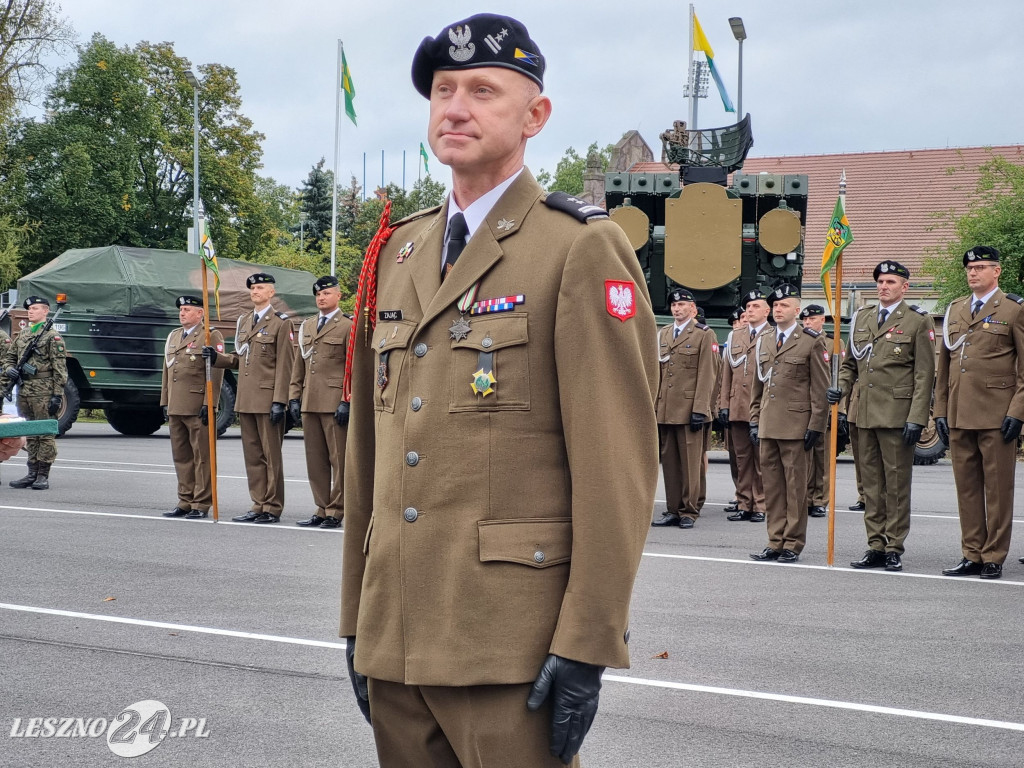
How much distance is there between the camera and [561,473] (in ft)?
7.73

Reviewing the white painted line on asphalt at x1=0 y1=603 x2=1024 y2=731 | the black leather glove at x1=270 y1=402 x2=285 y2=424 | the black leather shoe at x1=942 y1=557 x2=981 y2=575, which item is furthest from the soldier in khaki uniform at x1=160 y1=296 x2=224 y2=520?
the black leather shoe at x1=942 y1=557 x2=981 y2=575

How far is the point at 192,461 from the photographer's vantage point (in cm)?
1157

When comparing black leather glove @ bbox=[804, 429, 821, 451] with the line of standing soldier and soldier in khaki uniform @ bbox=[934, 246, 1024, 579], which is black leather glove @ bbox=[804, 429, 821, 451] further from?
the line of standing soldier

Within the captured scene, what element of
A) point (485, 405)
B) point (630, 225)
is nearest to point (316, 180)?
point (630, 225)

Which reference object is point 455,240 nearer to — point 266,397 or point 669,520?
point 669,520

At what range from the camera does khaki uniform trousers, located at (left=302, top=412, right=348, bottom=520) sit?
35.6 feet

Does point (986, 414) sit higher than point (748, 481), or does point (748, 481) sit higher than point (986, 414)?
point (986, 414)

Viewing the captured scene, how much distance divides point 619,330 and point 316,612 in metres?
4.76

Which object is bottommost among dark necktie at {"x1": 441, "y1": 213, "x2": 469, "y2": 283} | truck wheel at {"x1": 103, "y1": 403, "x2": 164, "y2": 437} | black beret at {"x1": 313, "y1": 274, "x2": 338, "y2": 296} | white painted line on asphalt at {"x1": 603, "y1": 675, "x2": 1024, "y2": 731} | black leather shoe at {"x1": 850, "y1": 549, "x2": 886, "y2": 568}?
truck wheel at {"x1": 103, "y1": 403, "x2": 164, "y2": 437}

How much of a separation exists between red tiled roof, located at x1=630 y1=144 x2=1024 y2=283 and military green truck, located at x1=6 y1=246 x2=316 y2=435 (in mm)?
19574

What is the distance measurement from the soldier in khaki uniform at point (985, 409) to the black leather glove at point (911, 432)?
305mm

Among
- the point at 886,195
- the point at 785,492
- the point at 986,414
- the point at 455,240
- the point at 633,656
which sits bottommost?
the point at 633,656

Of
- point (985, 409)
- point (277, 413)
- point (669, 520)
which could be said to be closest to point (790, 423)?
point (985, 409)

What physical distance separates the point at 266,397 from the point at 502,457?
948 centimetres
